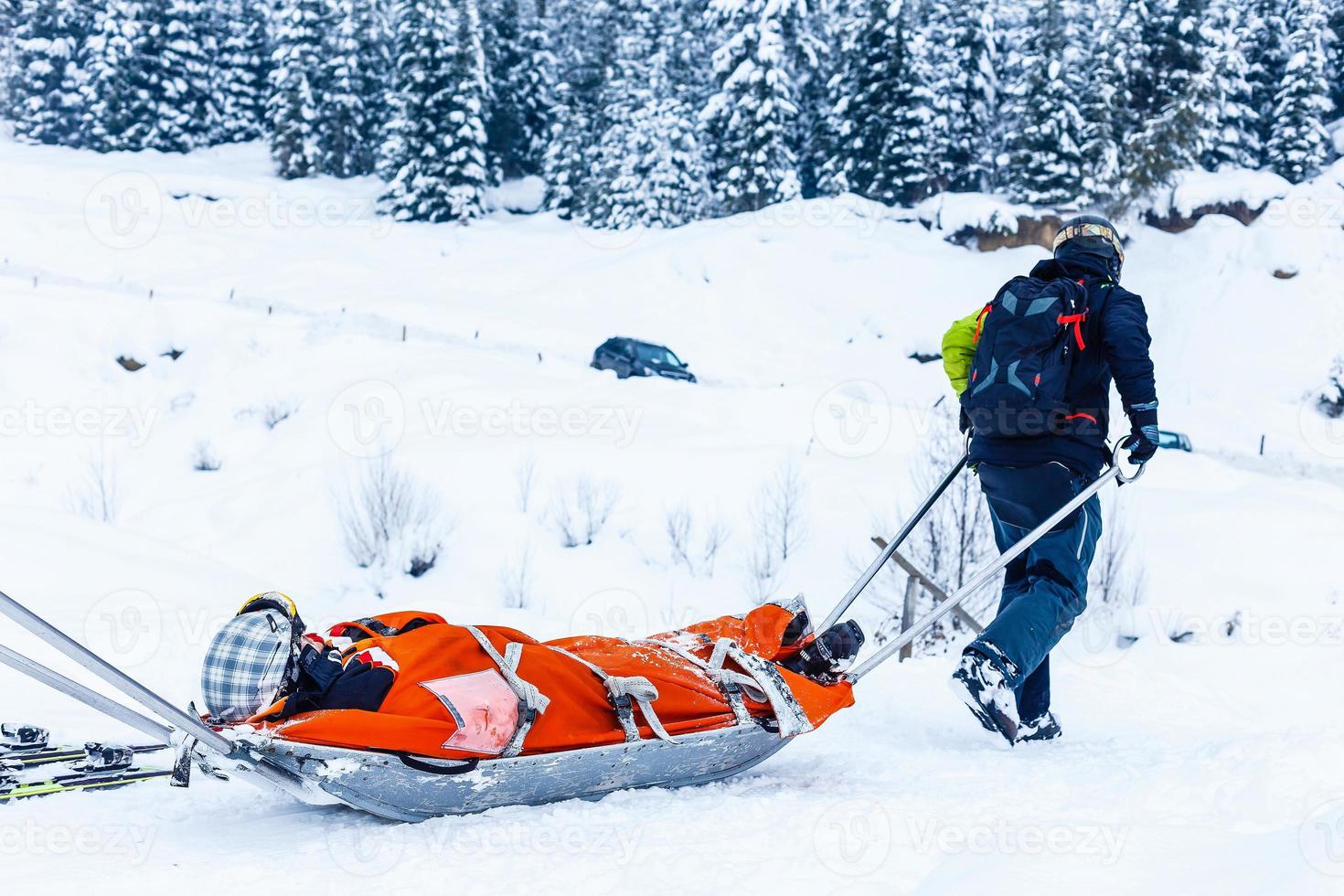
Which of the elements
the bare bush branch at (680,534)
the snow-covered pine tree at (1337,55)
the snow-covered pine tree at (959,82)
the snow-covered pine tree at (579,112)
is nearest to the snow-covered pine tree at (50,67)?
the snow-covered pine tree at (579,112)

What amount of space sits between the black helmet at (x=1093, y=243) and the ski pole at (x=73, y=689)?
10.2ft

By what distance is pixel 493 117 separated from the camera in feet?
112

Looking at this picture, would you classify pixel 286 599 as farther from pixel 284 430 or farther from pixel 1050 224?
pixel 1050 224

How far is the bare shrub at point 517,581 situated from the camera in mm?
10422

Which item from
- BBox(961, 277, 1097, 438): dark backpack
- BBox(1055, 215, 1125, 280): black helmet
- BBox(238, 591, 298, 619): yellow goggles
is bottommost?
BBox(238, 591, 298, 619): yellow goggles

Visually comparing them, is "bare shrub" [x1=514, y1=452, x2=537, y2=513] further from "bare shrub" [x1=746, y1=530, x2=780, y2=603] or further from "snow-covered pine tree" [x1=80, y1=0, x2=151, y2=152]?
"snow-covered pine tree" [x1=80, y1=0, x2=151, y2=152]

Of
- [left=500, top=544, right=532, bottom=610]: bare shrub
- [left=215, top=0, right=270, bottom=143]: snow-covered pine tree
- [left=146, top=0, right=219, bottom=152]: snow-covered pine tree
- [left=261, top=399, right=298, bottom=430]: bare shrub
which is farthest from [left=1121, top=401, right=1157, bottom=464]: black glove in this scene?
[left=215, top=0, right=270, bottom=143]: snow-covered pine tree

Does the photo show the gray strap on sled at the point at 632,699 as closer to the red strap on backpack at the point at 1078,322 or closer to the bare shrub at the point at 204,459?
the red strap on backpack at the point at 1078,322

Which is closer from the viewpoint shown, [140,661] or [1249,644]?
[140,661]

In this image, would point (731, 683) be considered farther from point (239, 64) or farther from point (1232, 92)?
point (239, 64)

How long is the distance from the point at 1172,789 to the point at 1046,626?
2.36ft

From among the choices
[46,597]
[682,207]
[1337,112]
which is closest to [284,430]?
[46,597]

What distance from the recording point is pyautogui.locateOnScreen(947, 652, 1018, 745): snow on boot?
2.74 m

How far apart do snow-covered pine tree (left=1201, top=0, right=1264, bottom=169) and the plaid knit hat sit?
29600mm
